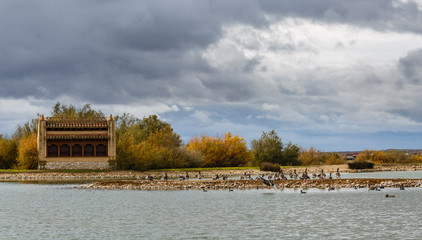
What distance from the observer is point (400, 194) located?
36.1 meters

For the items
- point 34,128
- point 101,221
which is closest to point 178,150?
point 34,128

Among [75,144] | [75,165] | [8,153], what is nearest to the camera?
[75,165]

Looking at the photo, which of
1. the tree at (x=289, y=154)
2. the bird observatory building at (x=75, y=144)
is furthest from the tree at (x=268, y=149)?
the bird observatory building at (x=75, y=144)

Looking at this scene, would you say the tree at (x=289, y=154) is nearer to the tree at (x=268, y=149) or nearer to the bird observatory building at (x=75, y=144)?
the tree at (x=268, y=149)

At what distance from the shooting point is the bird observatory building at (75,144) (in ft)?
247

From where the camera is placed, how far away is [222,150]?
90.0 meters

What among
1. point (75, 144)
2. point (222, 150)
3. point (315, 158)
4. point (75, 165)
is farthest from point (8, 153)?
point (315, 158)

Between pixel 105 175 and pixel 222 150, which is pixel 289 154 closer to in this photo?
pixel 222 150

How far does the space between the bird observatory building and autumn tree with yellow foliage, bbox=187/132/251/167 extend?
16.9 meters

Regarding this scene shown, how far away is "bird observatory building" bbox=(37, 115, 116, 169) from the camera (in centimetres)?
7519

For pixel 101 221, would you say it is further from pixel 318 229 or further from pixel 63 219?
pixel 318 229

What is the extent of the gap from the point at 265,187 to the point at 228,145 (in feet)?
152

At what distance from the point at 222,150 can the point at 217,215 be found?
6229cm

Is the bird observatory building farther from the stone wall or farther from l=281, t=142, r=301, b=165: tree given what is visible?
l=281, t=142, r=301, b=165: tree
